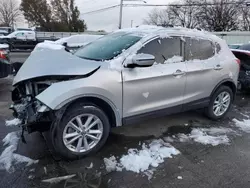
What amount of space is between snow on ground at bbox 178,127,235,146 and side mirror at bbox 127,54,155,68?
1488 millimetres

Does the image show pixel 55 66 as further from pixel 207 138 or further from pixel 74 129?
pixel 207 138

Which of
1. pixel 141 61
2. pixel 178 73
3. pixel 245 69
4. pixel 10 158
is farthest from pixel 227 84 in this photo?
pixel 10 158

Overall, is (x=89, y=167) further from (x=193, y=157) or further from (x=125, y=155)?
(x=193, y=157)

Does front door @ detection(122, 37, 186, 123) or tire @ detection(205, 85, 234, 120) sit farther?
tire @ detection(205, 85, 234, 120)

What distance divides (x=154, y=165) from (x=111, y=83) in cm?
126

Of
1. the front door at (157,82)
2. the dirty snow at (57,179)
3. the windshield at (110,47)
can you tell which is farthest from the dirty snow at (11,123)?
the front door at (157,82)

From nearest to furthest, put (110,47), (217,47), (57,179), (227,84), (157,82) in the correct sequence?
(57,179) < (157,82) < (110,47) < (217,47) < (227,84)

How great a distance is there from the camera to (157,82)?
3678 mm

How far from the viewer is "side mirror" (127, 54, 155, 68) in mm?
3309

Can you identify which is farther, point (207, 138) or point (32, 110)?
point (207, 138)

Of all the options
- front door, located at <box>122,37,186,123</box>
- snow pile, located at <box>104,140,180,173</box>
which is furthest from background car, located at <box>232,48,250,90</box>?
snow pile, located at <box>104,140,180,173</box>

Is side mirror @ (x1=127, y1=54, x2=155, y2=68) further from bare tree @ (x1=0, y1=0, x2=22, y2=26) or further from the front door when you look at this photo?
bare tree @ (x1=0, y1=0, x2=22, y2=26)

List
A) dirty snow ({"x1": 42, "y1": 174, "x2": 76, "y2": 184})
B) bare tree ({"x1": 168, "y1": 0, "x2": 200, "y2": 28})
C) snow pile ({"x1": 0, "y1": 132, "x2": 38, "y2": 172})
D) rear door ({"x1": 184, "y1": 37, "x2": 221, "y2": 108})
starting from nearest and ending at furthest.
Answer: dirty snow ({"x1": 42, "y1": 174, "x2": 76, "y2": 184})
snow pile ({"x1": 0, "y1": 132, "x2": 38, "y2": 172})
rear door ({"x1": 184, "y1": 37, "x2": 221, "y2": 108})
bare tree ({"x1": 168, "y1": 0, "x2": 200, "y2": 28})

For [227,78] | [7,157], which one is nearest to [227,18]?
[227,78]
